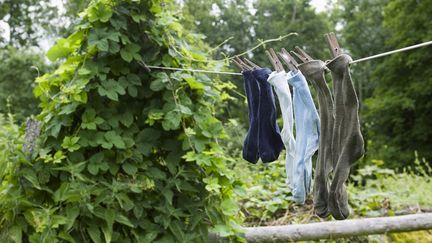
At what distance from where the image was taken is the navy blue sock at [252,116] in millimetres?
2156

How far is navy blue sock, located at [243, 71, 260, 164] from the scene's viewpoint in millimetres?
2156

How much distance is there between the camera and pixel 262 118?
83.7 inches

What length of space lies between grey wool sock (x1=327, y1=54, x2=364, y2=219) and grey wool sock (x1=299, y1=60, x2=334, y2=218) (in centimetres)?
Result: 4

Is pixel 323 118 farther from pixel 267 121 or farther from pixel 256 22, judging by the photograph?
pixel 256 22

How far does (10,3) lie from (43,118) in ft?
51.2

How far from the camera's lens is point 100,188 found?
2.61m

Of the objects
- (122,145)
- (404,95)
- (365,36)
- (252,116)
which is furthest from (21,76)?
(365,36)

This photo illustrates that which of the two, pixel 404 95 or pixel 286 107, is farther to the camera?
pixel 404 95

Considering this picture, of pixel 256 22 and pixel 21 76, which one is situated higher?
pixel 256 22

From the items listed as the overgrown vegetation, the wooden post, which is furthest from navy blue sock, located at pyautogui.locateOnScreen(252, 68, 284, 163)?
the wooden post

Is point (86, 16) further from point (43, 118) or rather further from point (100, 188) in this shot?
point (100, 188)

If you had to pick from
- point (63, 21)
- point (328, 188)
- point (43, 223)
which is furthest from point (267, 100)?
point (63, 21)

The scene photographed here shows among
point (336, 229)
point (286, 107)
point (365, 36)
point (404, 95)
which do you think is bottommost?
point (336, 229)

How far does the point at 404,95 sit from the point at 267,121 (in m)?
13.5
